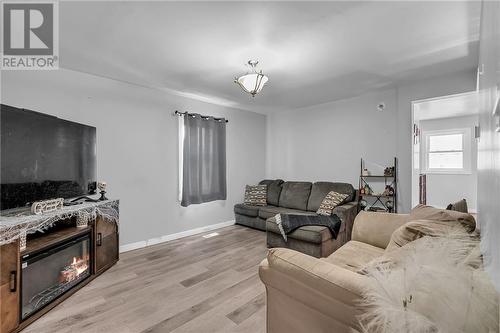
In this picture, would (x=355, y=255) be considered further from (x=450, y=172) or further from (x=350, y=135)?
(x=450, y=172)

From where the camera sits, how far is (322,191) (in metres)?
4.15

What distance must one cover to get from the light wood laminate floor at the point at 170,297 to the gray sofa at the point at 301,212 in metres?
0.55

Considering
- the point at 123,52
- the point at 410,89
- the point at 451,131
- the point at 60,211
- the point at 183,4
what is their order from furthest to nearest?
the point at 451,131, the point at 410,89, the point at 123,52, the point at 60,211, the point at 183,4

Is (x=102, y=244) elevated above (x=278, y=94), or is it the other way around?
(x=278, y=94)

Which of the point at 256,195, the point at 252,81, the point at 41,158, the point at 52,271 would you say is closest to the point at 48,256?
the point at 52,271

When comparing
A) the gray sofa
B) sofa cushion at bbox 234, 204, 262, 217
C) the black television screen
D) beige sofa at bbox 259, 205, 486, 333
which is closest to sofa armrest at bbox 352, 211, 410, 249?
beige sofa at bbox 259, 205, 486, 333

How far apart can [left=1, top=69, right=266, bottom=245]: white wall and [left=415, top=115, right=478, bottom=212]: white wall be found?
18.4 feet

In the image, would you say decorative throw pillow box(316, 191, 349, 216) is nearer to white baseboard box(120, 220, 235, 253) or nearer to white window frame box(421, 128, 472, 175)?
white baseboard box(120, 220, 235, 253)

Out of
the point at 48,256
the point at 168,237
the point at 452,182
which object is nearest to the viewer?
the point at 48,256

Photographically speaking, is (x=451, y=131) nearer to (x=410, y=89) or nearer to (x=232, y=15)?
(x=410, y=89)

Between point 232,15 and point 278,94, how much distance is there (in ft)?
7.36

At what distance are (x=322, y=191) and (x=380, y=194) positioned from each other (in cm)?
93

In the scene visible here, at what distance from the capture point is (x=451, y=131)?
5617mm

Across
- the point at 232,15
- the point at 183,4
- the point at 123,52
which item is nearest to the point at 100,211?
the point at 123,52
